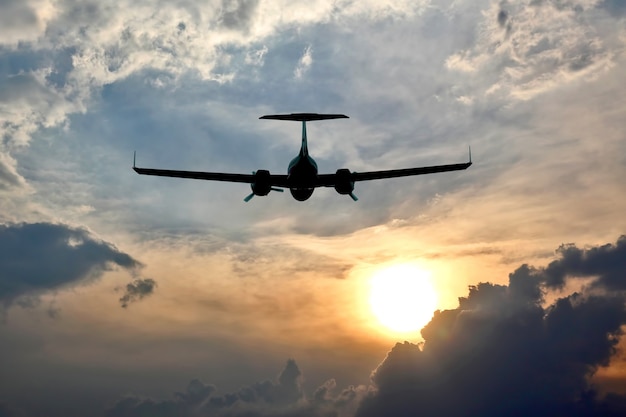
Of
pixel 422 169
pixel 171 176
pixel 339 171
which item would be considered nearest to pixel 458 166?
pixel 422 169

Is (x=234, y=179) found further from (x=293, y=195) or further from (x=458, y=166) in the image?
(x=458, y=166)

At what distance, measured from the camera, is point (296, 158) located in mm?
50875

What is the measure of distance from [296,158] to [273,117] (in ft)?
15.7

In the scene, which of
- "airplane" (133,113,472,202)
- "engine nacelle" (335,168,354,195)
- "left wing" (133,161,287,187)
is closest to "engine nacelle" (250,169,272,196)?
"airplane" (133,113,472,202)

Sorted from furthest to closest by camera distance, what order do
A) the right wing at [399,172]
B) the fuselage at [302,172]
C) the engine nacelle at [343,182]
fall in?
the right wing at [399,172], the engine nacelle at [343,182], the fuselage at [302,172]

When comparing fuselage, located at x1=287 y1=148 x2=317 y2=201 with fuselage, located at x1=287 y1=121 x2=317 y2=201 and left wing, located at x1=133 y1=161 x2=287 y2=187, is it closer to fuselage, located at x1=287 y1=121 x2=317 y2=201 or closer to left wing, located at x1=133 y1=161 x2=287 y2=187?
fuselage, located at x1=287 y1=121 x2=317 y2=201

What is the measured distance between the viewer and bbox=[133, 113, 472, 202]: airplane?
165 ft

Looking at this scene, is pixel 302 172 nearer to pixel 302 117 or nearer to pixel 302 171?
pixel 302 171

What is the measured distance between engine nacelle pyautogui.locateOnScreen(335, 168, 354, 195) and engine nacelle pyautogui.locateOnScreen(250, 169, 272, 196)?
6.02 metres

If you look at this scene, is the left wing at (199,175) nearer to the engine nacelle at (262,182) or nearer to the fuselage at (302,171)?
the engine nacelle at (262,182)

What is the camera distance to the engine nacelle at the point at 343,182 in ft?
165

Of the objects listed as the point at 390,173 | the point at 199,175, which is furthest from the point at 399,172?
the point at 199,175

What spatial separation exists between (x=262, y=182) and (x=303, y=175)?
369 cm

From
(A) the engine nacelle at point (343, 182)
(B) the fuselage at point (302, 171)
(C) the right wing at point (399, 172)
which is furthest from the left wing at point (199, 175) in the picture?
(C) the right wing at point (399, 172)
